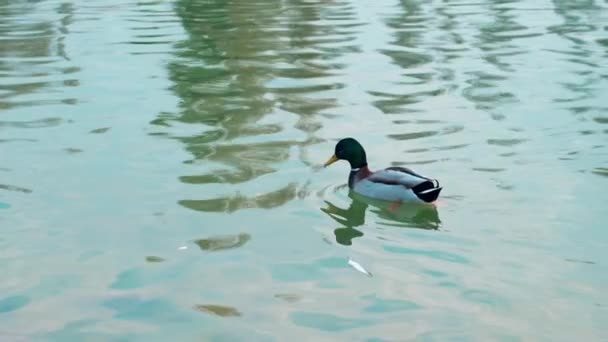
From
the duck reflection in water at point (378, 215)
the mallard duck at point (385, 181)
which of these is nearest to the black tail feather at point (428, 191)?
the mallard duck at point (385, 181)

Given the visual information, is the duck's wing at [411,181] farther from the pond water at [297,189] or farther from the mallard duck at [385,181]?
the pond water at [297,189]

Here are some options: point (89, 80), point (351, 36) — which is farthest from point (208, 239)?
point (351, 36)

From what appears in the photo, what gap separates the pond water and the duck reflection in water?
0.08ft

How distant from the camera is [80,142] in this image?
11570mm

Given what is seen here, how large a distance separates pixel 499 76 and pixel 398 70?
1.31m

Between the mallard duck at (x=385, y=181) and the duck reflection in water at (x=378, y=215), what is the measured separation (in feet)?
0.24

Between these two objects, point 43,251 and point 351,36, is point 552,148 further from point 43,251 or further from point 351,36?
point 351,36

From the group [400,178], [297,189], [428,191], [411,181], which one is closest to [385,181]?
[400,178]

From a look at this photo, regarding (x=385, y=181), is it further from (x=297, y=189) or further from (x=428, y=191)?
(x=297, y=189)

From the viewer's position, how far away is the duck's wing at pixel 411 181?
9031 mm

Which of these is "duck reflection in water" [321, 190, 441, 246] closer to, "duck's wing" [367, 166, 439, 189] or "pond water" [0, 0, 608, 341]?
"pond water" [0, 0, 608, 341]

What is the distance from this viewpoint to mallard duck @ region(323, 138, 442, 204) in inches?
357

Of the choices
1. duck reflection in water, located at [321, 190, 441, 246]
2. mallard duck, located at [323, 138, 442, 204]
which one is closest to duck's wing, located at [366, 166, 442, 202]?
mallard duck, located at [323, 138, 442, 204]

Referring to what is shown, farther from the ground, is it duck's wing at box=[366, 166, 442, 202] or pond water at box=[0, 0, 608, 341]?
duck's wing at box=[366, 166, 442, 202]
